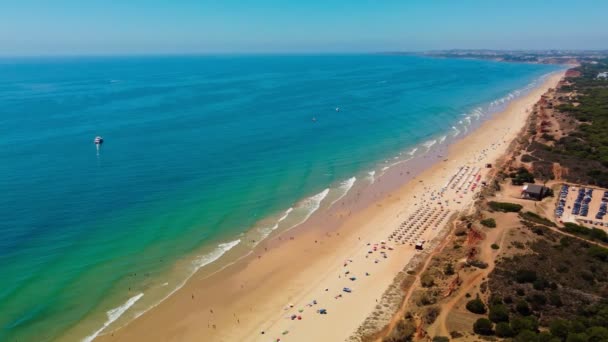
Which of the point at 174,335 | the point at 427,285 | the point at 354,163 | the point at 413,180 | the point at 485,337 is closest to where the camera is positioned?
the point at 485,337

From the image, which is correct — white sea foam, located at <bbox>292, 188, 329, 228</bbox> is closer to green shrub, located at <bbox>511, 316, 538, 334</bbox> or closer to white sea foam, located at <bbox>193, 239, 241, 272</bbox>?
white sea foam, located at <bbox>193, 239, 241, 272</bbox>

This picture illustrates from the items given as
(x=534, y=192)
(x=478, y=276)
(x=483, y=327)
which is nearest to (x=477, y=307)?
(x=483, y=327)

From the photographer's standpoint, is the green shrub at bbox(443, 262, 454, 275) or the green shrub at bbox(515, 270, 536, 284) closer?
the green shrub at bbox(515, 270, 536, 284)

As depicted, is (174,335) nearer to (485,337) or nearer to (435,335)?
(435,335)

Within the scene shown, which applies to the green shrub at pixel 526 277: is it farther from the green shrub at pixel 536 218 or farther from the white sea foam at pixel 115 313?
the white sea foam at pixel 115 313

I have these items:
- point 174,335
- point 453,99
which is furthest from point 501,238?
point 453,99

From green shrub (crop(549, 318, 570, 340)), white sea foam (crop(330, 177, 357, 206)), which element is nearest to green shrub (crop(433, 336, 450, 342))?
green shrub (crop(549, 318, 570, 340))
